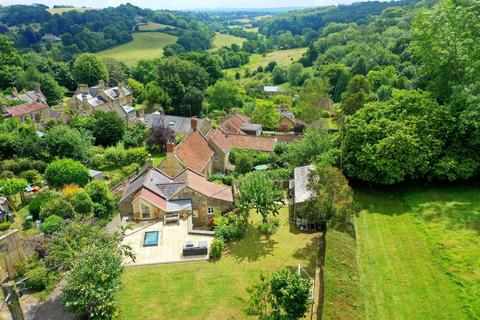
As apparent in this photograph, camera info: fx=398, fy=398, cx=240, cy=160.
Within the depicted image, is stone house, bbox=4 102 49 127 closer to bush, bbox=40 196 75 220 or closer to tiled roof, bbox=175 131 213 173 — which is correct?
tiled roof, bbox=175 131 213 173

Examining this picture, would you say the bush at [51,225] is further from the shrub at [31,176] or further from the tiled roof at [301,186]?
the tiled roof at [301,186]

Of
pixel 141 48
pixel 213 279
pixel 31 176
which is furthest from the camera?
Answer: pixel 141 48

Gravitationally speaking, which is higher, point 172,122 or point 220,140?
point 220,140

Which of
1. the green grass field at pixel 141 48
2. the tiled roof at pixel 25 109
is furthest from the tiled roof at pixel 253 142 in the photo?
the green grass field at pixel 141 48

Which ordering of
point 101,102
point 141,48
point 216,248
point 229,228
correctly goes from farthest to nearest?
point 141,48 → point 101,102 → point 229,228 → point 216,248

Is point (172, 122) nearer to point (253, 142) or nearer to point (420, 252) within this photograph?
point (253, 142)

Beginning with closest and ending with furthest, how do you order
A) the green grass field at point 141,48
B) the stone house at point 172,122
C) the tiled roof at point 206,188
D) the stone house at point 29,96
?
1. the tiled roof at point 206,188
2. the stone house at point 172,122
3. the stone house at point 29,96
4. the green grass field at point 141,48

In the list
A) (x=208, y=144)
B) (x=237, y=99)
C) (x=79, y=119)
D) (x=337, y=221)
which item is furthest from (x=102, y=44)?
(x=337, y=221)

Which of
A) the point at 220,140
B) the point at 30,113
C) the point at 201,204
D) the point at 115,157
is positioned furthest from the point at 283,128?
the point at 30,113
